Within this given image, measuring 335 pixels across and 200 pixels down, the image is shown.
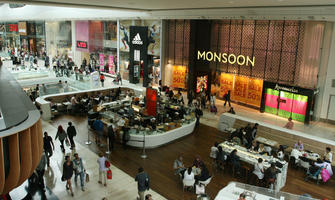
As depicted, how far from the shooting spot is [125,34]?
2723cm

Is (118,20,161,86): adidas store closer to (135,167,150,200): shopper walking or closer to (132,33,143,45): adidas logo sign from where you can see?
(132,33,143,45): adidas logo sign

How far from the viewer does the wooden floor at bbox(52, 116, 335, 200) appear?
9695mm

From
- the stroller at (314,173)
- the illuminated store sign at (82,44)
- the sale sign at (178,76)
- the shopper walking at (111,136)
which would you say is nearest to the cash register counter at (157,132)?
the shopper walking at (111,136)

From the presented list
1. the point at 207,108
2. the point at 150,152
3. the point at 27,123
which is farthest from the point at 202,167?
the point at 207,108

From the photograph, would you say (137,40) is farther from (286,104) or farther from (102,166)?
(102,166)

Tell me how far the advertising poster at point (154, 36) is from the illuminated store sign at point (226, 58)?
14.1 ft

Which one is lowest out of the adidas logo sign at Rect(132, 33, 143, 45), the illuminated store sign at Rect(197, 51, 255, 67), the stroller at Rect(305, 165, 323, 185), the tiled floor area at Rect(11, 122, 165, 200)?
the tiled floor area at Rect(11, 122, 165, 200)

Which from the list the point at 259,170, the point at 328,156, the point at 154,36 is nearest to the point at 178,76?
the point at 154,36

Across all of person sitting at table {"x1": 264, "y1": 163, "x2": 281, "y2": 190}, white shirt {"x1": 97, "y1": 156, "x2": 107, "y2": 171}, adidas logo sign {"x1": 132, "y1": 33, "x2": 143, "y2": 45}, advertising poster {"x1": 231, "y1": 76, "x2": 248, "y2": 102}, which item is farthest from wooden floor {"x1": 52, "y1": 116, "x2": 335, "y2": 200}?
adidas logo sign {"x1": 132, "y1": 33, "x2": 143, "y2": 45}

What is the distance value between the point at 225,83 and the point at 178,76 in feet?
14.2

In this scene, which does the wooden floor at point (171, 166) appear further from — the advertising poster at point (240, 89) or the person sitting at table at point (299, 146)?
the advertising poster at point (240, 89)

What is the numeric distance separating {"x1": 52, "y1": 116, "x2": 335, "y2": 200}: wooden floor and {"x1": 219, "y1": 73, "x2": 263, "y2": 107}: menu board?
6.70m

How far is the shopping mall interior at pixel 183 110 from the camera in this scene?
8.88m

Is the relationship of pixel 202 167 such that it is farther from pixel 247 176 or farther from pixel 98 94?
pixel 98 94
